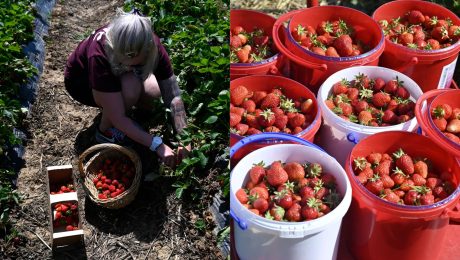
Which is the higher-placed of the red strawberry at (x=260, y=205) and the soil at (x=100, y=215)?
the red strawberry at (x=260, y=205)

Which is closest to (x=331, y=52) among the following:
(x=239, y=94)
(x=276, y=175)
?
(x=239, y=94)

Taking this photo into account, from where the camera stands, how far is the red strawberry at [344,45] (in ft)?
9.71

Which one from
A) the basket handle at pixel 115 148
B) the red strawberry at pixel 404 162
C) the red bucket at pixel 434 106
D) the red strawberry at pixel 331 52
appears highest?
the red strawberry at pixel 331 52

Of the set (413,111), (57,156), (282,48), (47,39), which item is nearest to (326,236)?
(413,111)

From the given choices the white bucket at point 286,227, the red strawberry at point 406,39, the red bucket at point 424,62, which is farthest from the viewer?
the red strawberry at point 406,39

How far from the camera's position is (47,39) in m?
4.04

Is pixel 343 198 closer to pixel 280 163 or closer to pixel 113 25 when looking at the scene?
pixel 280 163

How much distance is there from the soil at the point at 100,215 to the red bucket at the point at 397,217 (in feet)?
2.10

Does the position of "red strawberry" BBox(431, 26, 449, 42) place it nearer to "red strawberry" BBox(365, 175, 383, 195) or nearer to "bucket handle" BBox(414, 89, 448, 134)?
"bucket handle" BBox(414, 89, 448, 134)

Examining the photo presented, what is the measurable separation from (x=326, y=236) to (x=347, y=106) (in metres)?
0.76

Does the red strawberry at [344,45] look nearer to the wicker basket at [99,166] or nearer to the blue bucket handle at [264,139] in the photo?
the blue bucket handle at [264,139]

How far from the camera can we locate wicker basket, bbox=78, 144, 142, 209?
8.95 feet

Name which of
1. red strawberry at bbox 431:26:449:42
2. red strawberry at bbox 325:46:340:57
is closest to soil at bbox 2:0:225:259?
red strawberry at bbox 325:46:340:57

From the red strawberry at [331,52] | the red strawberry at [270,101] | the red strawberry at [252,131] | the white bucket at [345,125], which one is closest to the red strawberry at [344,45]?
the red strawberry at [331,52]
